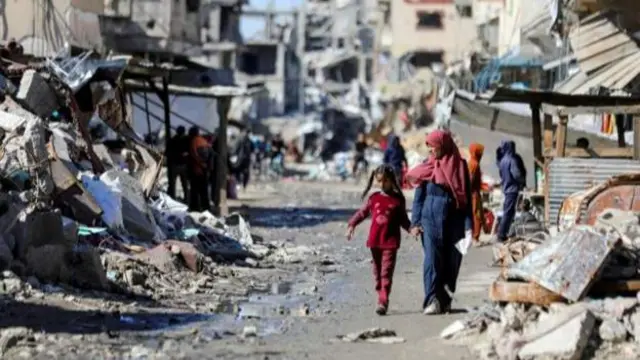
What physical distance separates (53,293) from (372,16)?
274 ft

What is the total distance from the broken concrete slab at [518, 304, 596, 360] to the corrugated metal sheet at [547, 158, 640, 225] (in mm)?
7515

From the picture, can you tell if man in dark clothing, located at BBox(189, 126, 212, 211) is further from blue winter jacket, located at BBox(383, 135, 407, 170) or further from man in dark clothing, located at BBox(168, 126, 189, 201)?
blue winter jacket, located at BBox(383, 135, 407, 170)

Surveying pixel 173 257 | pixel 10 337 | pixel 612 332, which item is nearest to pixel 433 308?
pixel 612 332

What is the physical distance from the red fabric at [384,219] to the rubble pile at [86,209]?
8.48 feet

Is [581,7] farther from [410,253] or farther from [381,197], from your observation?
[381,197]

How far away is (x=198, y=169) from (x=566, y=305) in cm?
1542

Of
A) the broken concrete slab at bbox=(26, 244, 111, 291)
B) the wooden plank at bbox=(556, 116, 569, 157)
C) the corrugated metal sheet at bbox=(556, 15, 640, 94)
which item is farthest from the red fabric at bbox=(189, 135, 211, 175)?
the broken concrete slab at bbox=(26, 244, 111, 291)

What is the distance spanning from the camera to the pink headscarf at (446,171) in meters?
12.6

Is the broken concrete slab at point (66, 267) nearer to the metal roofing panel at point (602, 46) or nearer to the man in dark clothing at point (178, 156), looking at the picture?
the metal roofing panel at point (602, 46)

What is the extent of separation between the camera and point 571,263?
407 inches

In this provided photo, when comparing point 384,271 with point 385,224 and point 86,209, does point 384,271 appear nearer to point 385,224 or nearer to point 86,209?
point 385,224

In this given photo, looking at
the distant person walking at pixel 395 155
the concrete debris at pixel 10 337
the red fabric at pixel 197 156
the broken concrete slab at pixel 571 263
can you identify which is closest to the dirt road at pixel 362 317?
the broken concrete slab at pixel 571 263

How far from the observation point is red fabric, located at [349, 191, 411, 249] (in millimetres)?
12766

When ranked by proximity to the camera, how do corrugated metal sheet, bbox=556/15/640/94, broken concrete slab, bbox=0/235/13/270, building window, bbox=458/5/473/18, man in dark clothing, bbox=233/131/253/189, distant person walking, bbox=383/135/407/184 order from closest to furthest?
broken concrete slab, bbox=0/235/13/270 < corrugated metal sheet, bbox=556/15/640/94 < distant person walking, bbox=383/135/407/184 < man in dark clothing, bbox=233/131/253/189 < building window, bbox=458/5/473/18
